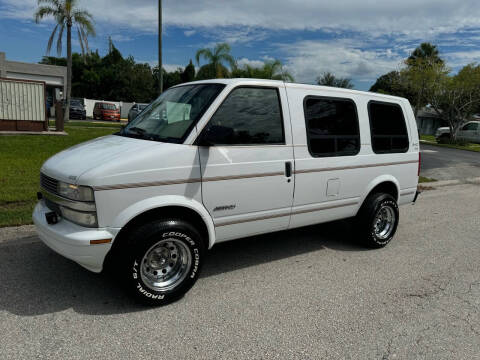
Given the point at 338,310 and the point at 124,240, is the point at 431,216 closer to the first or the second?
the point at 338,310

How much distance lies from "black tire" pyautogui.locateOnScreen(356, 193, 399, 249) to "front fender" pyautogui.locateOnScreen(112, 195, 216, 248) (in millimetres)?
2415

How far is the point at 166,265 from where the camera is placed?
11.7 feet

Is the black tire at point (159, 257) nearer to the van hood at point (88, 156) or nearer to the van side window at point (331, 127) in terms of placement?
the van hood at point (88, 156)

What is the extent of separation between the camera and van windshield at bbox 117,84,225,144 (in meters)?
3.60

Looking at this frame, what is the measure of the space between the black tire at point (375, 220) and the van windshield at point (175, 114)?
2649 mm

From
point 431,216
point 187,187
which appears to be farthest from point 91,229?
point 431,216

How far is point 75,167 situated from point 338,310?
2.72m

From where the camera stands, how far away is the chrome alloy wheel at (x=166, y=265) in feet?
11.2

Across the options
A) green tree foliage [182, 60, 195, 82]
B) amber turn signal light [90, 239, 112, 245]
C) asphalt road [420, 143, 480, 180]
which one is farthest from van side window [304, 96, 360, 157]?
green tree foliage [182, 60, 195, 82]

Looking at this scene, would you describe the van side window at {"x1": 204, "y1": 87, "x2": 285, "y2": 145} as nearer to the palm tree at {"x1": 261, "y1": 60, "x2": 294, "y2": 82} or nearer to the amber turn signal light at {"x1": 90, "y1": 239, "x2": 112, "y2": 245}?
the amber turn signal light at {"x1": 90, "y1": 239, "x2": 112, "y2": 245}

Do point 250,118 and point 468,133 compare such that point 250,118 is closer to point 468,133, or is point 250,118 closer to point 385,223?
point 385,223

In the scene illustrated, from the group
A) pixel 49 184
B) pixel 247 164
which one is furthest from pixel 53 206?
pixel 247 164

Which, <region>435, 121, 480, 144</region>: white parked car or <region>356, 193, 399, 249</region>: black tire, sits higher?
<region>435, 121, 480, 144</region>: white parked car

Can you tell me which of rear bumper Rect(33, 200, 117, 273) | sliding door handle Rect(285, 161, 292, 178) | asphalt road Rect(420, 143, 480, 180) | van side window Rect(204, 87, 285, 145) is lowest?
asphalt road Rect(420, 143, 480, 180)
